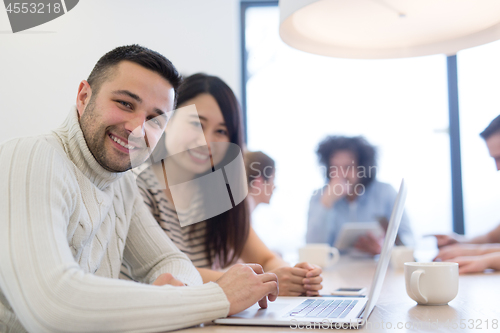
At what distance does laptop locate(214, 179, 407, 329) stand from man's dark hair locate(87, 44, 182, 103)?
549mm

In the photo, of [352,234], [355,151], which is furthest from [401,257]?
[355,151]

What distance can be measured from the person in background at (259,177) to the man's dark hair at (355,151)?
0.47 meters

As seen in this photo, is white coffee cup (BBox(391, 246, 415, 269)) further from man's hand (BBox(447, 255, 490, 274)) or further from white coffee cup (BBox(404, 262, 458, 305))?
white coffee cup (BBox(404, 262, 458, 305))

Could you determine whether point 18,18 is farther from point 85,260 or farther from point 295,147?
point 85,260

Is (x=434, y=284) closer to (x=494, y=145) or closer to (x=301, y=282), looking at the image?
(x=301, y=282)

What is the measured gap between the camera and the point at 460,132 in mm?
3018

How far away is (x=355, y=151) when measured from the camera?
2.86 meters

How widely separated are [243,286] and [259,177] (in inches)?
66.8

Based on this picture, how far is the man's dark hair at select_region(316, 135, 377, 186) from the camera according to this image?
2.85 meters

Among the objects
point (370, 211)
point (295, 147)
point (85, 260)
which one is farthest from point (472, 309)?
point (295, 147)

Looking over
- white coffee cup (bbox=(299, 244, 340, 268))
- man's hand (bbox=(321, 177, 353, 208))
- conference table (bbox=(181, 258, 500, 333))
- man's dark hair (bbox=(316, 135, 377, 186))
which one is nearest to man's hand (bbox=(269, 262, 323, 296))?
conference table (bbox=(181, 258, 500, 333))

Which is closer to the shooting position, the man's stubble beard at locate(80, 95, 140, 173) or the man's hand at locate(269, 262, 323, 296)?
the man's stubble beard at locate(80, 95, 140, 173)

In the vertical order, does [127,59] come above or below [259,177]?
above

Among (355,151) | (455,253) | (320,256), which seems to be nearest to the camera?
(455,253)
